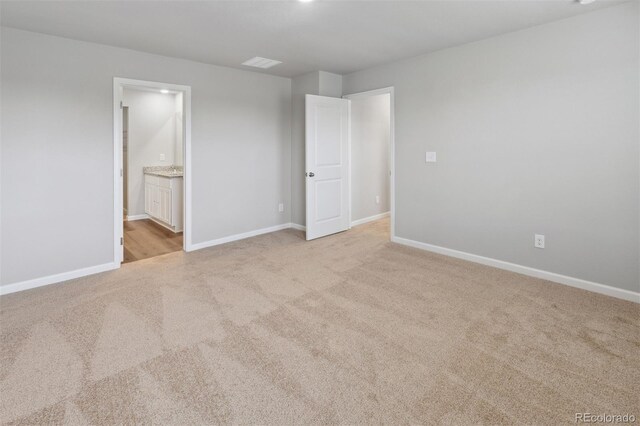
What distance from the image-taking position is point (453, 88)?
3949mm

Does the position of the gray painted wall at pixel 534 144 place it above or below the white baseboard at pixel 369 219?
above

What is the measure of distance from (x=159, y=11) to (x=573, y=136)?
12.1ft

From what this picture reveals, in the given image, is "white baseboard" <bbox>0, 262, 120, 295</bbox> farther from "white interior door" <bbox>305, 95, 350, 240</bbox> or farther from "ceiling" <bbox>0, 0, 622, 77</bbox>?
"white interior door" <bbox>305, 95, 350, 240</bbox>

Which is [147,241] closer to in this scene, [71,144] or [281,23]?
[71,144]

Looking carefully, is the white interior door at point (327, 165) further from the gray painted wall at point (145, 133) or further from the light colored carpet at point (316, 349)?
the gray painted wall at point (145, 133)

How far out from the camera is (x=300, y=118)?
5309mm

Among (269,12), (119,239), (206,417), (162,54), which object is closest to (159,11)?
(269,12)

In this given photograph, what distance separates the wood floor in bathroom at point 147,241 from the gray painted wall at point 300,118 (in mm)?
1827

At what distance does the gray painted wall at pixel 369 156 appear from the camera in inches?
224

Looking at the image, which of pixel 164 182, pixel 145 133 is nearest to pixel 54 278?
pixel 164 182

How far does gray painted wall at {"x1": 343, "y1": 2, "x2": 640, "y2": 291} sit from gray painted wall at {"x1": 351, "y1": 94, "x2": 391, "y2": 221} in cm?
123

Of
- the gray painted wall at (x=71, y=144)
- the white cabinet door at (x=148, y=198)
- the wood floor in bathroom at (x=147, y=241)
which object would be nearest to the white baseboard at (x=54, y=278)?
the gray painted wall at (x=71, y=144)

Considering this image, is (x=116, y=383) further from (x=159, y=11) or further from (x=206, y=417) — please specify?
(x=159, y=11)

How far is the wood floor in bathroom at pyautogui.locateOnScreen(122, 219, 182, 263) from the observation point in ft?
14.4
